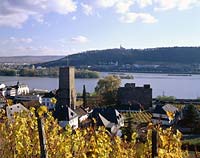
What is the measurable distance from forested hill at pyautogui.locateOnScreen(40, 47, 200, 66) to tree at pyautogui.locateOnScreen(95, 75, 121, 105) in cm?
6493

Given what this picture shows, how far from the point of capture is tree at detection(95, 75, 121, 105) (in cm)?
3400

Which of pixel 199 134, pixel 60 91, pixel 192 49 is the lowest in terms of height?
pixel 199 134

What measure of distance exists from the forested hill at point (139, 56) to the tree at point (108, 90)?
64934 millimetres

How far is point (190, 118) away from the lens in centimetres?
2241

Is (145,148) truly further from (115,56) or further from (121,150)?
(115,56)

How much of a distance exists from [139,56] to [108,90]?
8016 cm

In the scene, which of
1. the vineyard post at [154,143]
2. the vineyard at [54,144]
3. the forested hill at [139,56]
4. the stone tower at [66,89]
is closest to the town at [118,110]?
the stone tower at [66,89]

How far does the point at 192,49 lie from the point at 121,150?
102m

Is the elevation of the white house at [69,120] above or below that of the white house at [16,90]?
below

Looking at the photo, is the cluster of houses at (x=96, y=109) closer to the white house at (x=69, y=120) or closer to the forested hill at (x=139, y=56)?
the white house at (x=69, y=120)

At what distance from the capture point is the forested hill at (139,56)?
103m

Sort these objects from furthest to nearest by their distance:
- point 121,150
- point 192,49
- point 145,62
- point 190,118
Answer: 1. point 145,62
2. point 192,49
3. point 190,118
4. point 121,150

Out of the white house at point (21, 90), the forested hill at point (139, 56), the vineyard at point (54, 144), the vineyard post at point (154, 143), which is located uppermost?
the forested hill at point (139, 56)

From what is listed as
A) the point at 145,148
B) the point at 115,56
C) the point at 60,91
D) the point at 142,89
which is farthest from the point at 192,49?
the point at 145,148
